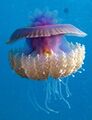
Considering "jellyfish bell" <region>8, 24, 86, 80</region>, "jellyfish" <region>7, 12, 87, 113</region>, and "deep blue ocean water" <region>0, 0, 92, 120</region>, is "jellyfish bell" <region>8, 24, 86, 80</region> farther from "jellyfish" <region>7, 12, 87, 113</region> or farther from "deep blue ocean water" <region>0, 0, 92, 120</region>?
"deep blue ocean water" <region>0, 0, 92, 120</region>

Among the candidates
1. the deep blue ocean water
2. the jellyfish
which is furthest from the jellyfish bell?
the deep blue ocean water

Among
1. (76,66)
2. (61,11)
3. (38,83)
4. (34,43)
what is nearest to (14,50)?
(34,43)

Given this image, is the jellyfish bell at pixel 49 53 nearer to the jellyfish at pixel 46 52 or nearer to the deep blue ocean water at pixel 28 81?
the jellyfish at pixel 46 52

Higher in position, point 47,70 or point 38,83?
point 38,83

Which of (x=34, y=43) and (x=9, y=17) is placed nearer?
(x=34, y=43)

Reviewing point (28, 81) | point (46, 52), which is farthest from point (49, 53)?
point (28, 81)

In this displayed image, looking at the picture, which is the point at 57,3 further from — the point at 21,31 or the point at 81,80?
the point at 21,31

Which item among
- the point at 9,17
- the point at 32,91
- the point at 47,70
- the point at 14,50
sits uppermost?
the point at 9,17
